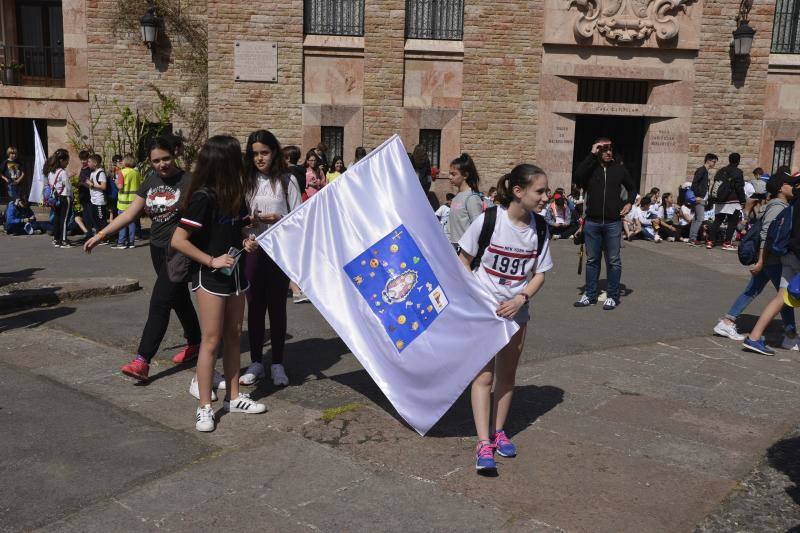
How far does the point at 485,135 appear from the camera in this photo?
56.1ft

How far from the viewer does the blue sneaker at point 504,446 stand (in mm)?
4410

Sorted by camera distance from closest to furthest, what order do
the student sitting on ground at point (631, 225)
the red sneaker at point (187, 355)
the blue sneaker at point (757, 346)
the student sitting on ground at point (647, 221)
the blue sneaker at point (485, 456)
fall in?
the blue sneaker at point (485, 456)
the red sneaker at point (187, 355)
the blue sneaker at point (757, 346)
the student sitting on ground at point (631, 225)
the student sitting on ground at point (647, 221)

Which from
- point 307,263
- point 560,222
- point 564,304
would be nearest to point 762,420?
point 307,263

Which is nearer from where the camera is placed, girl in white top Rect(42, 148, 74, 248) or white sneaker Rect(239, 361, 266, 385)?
white sneaker Rect(239, 361, 266, 385)

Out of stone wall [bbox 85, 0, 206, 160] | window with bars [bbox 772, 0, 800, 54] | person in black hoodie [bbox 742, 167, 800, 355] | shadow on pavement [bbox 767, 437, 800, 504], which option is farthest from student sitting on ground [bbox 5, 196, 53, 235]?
window with bars [bbox 772, 0, 800, 54]

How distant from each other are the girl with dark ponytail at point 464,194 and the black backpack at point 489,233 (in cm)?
232

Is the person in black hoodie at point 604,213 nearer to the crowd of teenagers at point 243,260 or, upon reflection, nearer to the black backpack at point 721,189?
the crowd of teenagers at point 243,260

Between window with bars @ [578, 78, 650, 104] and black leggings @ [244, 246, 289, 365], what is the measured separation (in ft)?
44.9

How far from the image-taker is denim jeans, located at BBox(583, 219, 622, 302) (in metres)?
9.01

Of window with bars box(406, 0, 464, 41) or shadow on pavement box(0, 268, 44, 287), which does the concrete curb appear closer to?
shadow on pavement box(0, 268, 44, 287)

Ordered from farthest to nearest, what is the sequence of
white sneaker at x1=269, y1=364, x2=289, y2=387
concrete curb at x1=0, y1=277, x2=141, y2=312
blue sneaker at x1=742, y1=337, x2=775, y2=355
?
concrete curb at x1=0, y1=277, x2=141, y2=312, blue sneaker at x1=742, y1=337, x2=775, y2=355, white sneaker at x1=269, y1=364, x2=289, y2=387

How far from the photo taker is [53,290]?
8.28 metres

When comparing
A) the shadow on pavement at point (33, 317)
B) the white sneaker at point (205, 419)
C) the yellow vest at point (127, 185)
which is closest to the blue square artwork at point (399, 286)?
the white sneaker at point (205, 419)

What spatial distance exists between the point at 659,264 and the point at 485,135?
593 centimetres
